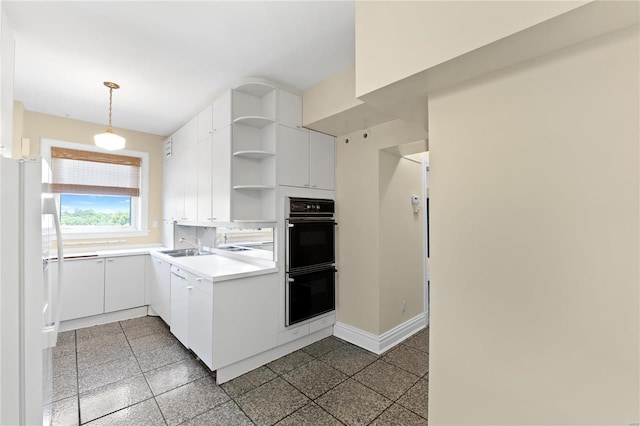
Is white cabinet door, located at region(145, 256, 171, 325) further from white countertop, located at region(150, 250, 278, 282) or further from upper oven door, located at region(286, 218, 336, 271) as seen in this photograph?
upper oven door, located at region(286, 218, 336, 271)

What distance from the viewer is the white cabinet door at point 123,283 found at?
3.62m

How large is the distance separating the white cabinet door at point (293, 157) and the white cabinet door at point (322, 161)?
0.07 meters

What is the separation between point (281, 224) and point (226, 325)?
1.03m

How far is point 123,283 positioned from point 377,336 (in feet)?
10.9

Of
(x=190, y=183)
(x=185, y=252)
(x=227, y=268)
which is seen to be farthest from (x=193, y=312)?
(x=190, y=183)

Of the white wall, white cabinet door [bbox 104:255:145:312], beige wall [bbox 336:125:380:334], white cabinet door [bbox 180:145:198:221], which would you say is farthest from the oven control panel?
white cabinet door [bbox 104:255:145:312]

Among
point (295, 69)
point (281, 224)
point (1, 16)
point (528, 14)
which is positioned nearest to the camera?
point (528, 14)

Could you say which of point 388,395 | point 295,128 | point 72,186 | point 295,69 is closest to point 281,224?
point 295,128

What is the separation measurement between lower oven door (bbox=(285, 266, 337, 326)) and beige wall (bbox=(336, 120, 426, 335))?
0.14 m

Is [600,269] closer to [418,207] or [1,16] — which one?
[418,207]

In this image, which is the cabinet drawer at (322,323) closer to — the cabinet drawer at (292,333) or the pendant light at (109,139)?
the cabinet drawer at (292,333)

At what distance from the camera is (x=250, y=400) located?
2113mm

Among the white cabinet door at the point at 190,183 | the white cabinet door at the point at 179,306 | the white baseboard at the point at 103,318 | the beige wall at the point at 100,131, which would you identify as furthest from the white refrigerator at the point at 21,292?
the beige wall at the point at 100,131

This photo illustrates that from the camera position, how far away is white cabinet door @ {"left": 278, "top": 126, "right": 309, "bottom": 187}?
2816mm
